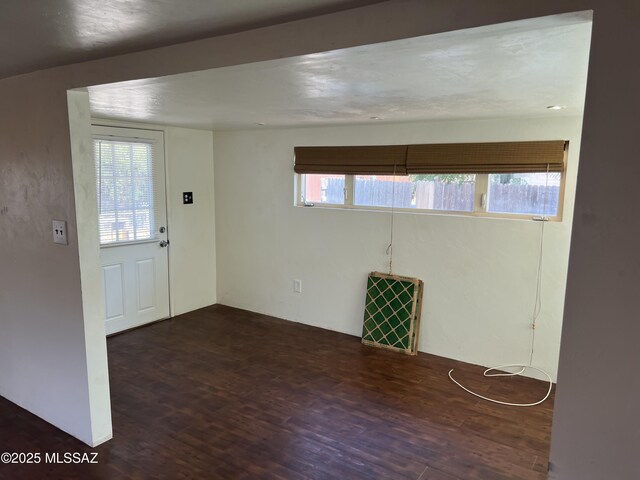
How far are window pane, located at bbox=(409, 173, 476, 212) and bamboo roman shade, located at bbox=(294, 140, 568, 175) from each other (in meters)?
0.12

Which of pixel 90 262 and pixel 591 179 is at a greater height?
pixel 591 179

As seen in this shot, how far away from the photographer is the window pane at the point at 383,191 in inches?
159

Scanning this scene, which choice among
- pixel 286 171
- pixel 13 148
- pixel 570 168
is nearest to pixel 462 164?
pixel 570 168

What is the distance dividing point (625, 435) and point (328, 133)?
11.8ft

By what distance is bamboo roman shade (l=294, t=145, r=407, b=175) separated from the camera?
3.95 meters

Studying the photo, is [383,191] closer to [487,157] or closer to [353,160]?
[353,160]

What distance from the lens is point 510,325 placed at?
139 inches

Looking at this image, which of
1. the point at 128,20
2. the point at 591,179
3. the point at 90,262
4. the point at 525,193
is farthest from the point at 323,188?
the point at 591,179

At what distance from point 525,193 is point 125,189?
11.8 feet

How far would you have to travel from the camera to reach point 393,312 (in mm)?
4000

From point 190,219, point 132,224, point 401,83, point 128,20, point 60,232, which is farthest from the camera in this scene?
point 190,219

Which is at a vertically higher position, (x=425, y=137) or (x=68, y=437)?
(x=425, y=137)

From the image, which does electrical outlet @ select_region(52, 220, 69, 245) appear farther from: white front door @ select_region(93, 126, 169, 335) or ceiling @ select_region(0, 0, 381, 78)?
white front door @ select_region(93, 126, 169, 335)

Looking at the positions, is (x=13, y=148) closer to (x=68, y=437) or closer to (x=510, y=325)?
(x=68, y=437)
